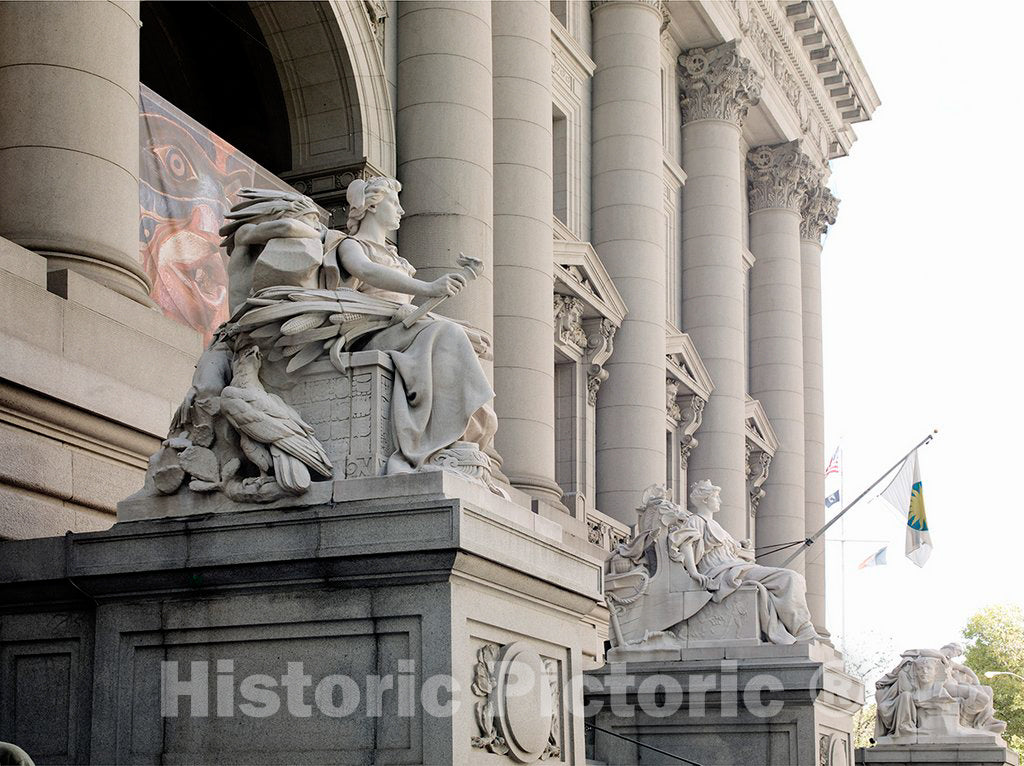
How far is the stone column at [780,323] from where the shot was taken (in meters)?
47.4

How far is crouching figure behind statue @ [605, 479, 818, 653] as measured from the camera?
18422 millimetres

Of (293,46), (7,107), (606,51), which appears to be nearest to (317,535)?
(7,107)

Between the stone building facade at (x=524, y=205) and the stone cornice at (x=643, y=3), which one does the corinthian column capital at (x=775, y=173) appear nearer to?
the stone building facade at (x=524, y=205)

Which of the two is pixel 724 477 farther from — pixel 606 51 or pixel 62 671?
pixel 62 671

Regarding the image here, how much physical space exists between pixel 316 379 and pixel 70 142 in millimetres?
5504

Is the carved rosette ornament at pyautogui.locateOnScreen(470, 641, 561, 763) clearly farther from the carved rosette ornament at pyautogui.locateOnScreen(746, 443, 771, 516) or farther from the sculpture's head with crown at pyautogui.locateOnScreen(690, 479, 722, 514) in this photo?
the carved rosette ornament at pyautogui.locateOnScreen(746, 443, 771, 516)

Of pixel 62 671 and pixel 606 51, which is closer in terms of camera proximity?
pixel 62 671

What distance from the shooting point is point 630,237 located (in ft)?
115

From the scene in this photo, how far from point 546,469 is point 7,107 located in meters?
13.6

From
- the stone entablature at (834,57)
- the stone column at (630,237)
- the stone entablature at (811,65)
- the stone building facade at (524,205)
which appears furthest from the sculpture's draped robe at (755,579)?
the stone entablature at (834,57)

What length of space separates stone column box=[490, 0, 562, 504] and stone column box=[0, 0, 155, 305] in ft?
38.1

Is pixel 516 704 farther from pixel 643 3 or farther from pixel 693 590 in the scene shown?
pixel 643 3

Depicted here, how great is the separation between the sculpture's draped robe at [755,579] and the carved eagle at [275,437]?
913 centimetres

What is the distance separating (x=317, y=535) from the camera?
31.9ft
